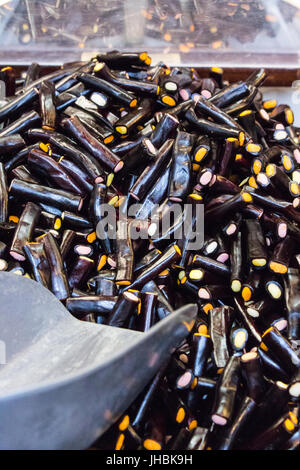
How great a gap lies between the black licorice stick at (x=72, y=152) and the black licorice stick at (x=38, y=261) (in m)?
0.31

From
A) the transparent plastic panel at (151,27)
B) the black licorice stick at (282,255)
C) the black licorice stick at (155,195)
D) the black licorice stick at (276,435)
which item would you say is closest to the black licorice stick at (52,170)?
the black licorice stick at (155,195)

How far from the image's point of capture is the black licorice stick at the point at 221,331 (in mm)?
1198

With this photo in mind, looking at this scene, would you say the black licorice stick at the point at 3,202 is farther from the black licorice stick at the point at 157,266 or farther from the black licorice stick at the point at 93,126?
the black licorice stick at the point at 157,266

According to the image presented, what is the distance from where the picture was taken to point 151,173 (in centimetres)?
150

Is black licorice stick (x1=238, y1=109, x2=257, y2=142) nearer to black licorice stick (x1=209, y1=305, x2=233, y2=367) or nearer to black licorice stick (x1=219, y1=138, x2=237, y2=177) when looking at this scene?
black licorice stick (x1=219, y1=138, x2=237, y2=177)

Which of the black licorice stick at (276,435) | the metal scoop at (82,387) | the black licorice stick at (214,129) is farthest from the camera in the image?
the black licorice stick at (214,129)

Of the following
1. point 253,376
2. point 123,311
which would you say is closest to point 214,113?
point 123,311

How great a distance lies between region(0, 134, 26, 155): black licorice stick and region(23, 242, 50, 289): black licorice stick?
1.42 ft

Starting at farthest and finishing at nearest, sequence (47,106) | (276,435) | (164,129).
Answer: (47,106) < (164,129) < (276,435)

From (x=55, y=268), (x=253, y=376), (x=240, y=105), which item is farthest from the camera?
(x=240, y=105)

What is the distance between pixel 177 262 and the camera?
141 centimetres

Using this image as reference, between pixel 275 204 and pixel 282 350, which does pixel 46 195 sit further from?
pixel 282 350

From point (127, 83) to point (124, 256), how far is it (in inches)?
30.8

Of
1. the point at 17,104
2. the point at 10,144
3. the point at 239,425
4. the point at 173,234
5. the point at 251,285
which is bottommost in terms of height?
the point at 239,425
